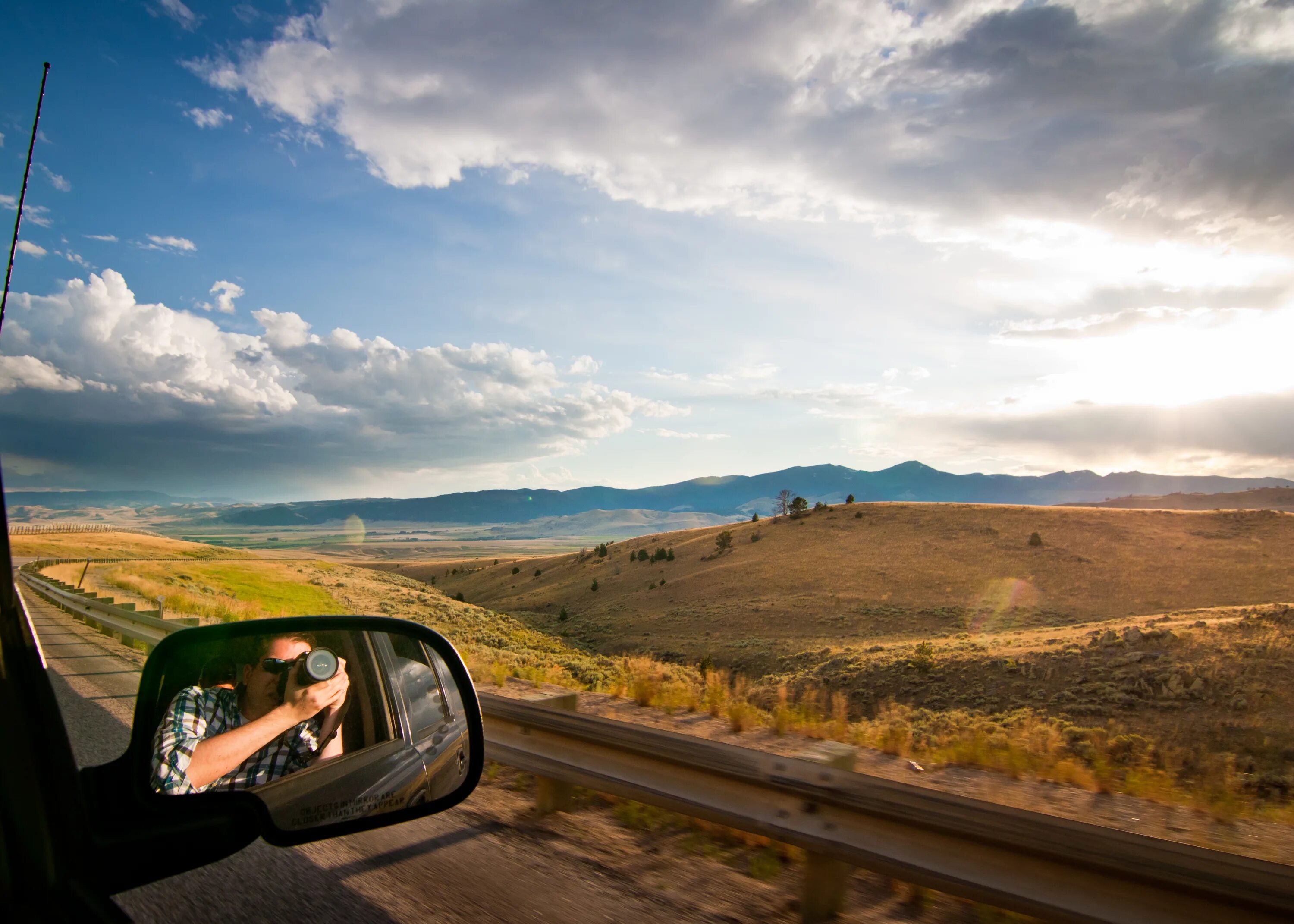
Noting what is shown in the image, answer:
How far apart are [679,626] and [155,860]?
1693 inches

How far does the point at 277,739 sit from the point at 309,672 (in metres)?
0.23

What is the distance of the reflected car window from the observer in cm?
311

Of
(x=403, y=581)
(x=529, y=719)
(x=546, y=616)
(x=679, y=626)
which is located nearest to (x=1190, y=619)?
(x=679, y=626)

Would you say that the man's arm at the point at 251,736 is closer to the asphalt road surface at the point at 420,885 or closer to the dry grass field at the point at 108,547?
the asphalt road surface at the point at 420,885

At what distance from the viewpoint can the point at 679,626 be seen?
143 feet

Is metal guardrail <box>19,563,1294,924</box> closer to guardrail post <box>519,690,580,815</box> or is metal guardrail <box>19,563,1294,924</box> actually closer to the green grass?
guardrail post <box>519,690,580,815</box>

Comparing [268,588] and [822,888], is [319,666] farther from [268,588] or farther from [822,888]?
[268,588]

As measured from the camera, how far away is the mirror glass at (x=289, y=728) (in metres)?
1.87

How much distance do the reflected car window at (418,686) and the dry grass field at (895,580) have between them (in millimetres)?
28942

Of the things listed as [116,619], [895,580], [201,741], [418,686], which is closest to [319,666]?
[201,741]

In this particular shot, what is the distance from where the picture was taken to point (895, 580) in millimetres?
48969

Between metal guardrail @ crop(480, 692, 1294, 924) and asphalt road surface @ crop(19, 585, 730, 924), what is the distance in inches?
20.6

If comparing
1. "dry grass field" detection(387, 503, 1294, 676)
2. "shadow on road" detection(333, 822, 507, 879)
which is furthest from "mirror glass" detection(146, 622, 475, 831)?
"dry grass field" detection(387, 503, 1294, 676)

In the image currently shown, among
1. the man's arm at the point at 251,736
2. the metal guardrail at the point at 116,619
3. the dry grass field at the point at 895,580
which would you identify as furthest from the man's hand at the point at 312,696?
the dry grass field at the point at 895,580
